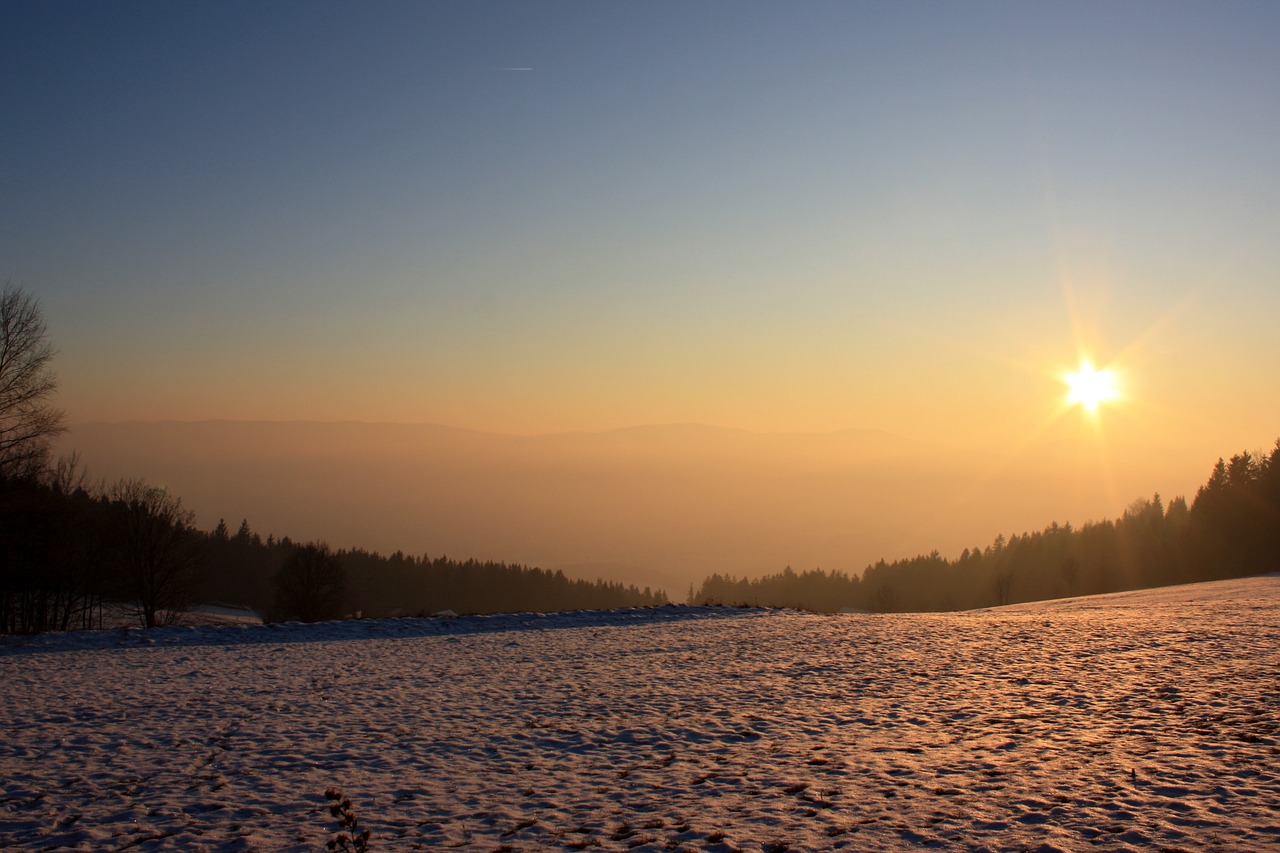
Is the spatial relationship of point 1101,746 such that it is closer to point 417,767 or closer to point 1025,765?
point 1025,765

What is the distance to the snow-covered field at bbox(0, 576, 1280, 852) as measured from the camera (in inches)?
350

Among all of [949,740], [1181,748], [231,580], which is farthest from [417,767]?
[231,580]

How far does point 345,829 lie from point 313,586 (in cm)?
5471

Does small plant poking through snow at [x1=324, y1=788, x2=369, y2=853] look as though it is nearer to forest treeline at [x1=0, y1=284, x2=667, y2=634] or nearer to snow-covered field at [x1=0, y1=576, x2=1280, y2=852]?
snow-covered field at [x1=0, y1=576, x2=1280, y2=852]

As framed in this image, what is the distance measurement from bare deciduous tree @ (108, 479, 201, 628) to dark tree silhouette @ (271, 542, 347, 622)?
26.8 ft

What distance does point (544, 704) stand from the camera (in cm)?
1631

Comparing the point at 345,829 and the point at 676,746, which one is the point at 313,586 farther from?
the point at 345,829

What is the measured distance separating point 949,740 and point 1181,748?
10.8 feet

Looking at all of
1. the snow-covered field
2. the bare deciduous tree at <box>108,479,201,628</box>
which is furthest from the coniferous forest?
the snow-covered field

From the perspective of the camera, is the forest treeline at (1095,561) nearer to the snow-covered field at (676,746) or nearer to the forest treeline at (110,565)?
the snow-covered field at (676,746)

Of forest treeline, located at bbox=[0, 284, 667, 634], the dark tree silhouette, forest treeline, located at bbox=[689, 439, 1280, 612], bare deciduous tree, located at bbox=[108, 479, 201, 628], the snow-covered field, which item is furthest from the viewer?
forest treeline, located at bbox=[689, 439, 1280, 612]

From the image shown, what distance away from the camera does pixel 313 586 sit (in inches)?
2302

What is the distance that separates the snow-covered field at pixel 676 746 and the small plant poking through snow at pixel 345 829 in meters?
0.15

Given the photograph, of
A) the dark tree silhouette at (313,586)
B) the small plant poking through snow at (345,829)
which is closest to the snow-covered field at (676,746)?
the small plant poking through snow at (345,829)
